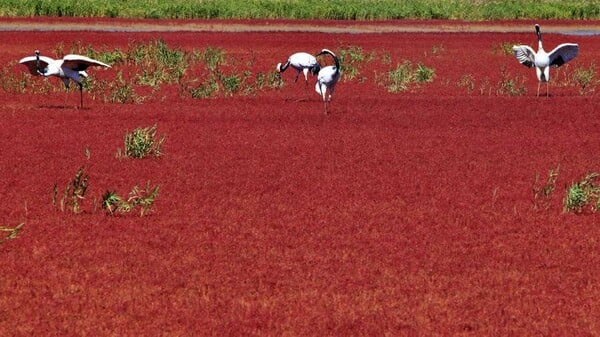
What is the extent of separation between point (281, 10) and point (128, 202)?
52.4m

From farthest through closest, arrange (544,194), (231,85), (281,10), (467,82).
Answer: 1. (281,10)
2. (467,82)
3. (231,85)
4. (544,194)

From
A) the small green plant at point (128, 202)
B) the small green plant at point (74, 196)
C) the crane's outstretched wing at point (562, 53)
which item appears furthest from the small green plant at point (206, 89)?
the small green plant at point (128, 202)

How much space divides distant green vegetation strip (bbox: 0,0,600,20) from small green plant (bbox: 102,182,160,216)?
163 ft

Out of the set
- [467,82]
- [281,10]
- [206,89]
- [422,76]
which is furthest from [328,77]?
[281,10]

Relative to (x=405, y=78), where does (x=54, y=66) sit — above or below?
above

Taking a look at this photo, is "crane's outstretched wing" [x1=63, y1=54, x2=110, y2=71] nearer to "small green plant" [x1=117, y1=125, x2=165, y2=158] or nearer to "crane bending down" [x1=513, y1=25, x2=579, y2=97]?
"small green plant" [x1=117, y1=125, x2=165, y2=158]

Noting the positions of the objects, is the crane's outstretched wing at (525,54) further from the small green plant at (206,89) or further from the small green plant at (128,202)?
the small green plant at (128,202)

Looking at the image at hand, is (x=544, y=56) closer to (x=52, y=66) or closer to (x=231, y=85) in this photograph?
(x=231, y=85)

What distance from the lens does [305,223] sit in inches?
443

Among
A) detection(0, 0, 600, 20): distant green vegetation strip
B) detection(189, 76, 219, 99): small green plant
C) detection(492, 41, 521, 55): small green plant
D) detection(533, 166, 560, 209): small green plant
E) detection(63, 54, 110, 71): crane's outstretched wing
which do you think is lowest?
detection(0, 0, 600, 20): distant green vegetation strip

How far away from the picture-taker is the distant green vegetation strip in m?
60.2

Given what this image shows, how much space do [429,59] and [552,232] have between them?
25.0 metres

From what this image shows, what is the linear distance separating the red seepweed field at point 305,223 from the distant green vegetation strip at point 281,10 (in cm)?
3855

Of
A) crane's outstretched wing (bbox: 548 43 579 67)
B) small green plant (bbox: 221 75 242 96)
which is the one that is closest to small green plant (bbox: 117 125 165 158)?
small green plant (bbox: 221 75 242 96)
